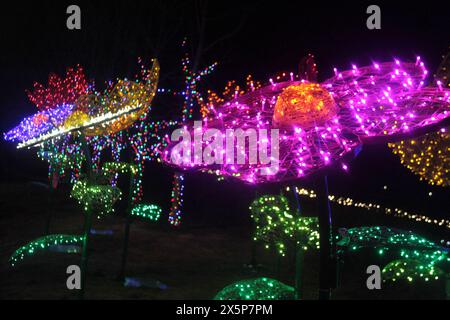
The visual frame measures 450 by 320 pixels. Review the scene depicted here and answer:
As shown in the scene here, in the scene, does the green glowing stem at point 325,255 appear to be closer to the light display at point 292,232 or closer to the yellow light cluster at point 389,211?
the light display at point 292,232

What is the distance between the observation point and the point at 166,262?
8.77m

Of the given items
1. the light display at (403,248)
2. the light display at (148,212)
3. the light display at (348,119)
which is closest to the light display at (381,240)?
the light display at (403,248)

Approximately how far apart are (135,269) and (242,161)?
597 cm

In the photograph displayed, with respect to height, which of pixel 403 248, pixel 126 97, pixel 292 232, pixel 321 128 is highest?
pixel 126 97

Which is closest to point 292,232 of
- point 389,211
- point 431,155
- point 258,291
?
point 258,291

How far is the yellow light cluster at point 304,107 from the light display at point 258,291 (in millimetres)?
1111

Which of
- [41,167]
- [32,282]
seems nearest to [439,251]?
[32,282]

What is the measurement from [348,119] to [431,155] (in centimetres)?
193

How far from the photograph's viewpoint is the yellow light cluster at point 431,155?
4164 mm

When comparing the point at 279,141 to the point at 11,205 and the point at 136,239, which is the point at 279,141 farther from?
the point at 11,205

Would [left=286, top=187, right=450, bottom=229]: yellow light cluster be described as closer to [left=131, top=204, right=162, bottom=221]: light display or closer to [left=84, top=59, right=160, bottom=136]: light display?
[left=131, top=204, right=162, bottom=221]: light display

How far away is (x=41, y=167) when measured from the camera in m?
20.9

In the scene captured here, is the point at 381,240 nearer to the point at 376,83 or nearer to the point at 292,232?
the point at 292,232

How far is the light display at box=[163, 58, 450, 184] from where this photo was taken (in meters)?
2.35
